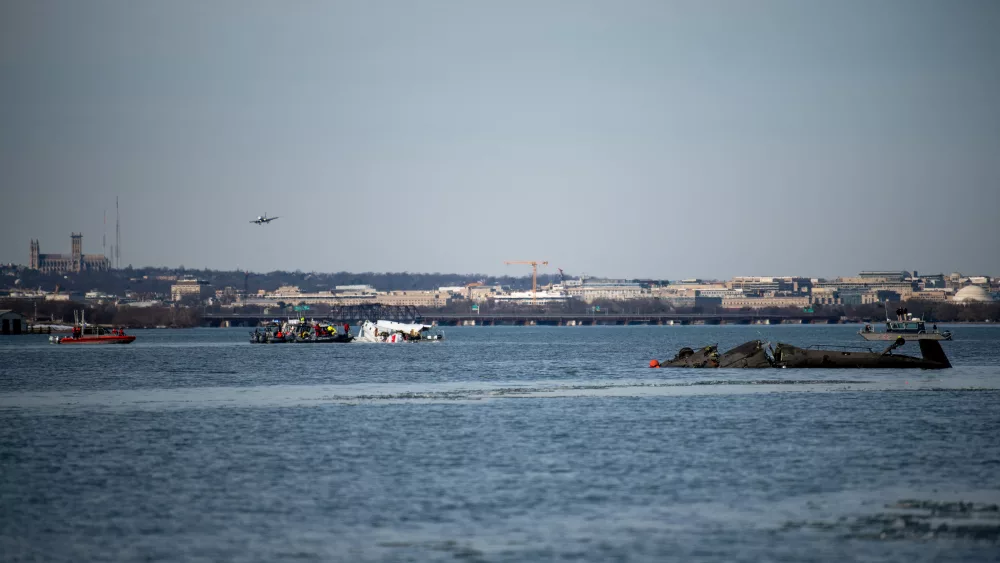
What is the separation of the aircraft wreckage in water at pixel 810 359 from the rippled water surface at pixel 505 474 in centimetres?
2044

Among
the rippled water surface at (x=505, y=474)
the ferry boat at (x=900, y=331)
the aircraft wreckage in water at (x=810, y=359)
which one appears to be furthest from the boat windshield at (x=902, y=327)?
the rippled water surface at (x=505, y=474)

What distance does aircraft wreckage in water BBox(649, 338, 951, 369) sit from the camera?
85.8 m

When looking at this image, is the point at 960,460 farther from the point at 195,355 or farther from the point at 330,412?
the point at 195,355

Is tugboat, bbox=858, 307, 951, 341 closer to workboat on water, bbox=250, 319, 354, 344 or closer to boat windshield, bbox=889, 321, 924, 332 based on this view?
boat windshield, bbox=889, 321, 924, 332

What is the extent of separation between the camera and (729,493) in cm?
2927

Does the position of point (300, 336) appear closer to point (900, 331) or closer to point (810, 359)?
point (900, 331)

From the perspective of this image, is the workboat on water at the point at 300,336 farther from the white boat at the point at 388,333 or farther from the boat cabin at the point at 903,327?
the boat cabin at the point at 903,327

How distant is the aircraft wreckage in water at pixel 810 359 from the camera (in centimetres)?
8575

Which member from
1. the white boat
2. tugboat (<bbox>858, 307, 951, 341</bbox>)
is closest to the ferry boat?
tugboat (<bbox>858, 307, 951, 341</bbox>)

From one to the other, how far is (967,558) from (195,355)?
11258 cm

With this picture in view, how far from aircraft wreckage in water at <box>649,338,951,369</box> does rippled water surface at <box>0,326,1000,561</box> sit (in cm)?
2044

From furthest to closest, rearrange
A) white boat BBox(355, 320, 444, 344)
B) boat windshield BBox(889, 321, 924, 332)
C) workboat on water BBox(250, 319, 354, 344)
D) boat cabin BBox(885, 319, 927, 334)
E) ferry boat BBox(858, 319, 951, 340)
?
boat windshield BBox(889, 321, 924, 332)
boat cabin BBox(885, 319, 927, 334)
white boat BBox(355, 320, 444, 344)
workboat on water BBox(250, 319, 354, 344)
ferry boat BBox(858, 319, 951, 340)

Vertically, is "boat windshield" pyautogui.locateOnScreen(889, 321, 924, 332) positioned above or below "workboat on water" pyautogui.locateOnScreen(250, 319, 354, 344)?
above

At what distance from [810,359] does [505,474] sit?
58812 millimetres
